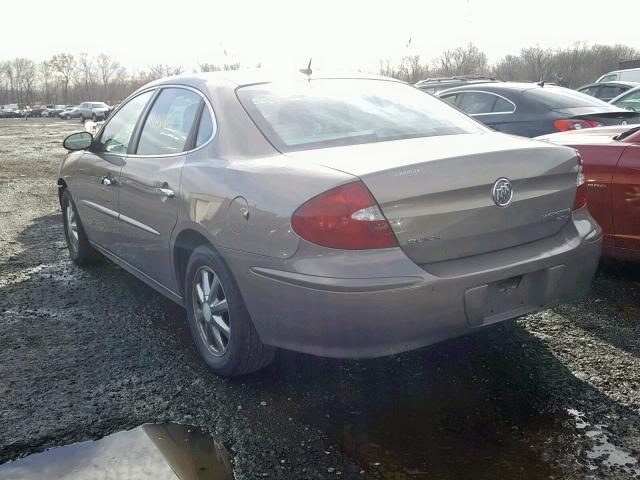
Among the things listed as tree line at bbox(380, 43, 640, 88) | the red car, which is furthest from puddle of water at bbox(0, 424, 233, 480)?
tree line at bbox(380, 43, 640, 88)

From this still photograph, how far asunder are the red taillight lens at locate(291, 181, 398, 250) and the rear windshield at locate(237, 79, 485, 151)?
0.56m

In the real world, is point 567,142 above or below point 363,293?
above

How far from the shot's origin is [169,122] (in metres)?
3.97

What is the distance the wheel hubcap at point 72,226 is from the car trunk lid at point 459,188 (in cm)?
325

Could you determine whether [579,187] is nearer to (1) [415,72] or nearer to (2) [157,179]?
(2) [157,179]

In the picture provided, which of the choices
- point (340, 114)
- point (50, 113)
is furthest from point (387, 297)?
point (50, 113)

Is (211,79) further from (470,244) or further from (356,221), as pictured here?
(470,244)

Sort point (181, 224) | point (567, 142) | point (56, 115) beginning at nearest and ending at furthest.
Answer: point (181, 224)
point (567, 142)
point (56, 115)

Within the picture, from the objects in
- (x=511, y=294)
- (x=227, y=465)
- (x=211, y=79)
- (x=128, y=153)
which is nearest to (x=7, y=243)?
(x=128, y=153)

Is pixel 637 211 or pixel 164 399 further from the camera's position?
pixel 637 211

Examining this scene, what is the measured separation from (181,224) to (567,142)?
10.0ft

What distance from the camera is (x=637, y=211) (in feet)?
13.9

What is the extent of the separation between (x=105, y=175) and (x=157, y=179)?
1.00 meters

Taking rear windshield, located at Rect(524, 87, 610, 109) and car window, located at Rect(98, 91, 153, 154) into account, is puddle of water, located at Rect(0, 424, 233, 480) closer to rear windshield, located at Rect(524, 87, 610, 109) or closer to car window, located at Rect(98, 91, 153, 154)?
car window, located at Rect(98, 91, 153, 154)
